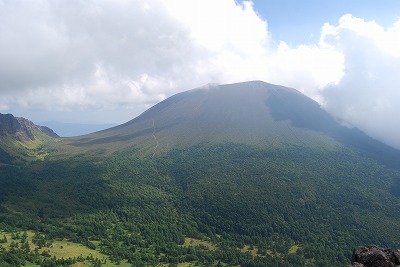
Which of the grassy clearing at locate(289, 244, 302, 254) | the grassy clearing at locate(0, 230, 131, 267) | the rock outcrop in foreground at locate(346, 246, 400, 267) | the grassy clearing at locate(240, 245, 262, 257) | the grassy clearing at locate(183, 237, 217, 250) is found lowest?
the grassy clearing at locate(289, 244, 302, 254)

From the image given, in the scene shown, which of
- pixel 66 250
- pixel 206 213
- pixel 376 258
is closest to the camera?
pixel 376 258

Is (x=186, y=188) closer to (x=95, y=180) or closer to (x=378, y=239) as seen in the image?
(x=95, y=180)

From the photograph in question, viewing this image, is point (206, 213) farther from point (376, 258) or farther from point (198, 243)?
point (376, 258)

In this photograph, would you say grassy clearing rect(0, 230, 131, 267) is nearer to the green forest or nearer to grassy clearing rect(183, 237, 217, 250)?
the green forest

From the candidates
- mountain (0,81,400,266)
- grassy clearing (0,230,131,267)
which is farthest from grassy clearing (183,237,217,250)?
grassy clearing (0,230,131,267)

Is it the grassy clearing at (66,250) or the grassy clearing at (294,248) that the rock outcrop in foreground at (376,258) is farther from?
the grassy clearing at (294,248)

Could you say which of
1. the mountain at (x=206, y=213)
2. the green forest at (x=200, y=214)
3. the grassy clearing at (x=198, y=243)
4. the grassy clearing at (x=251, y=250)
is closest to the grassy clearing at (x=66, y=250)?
the green forest at (x=200, y=214)

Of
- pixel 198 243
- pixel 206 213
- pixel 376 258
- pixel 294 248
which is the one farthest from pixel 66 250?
pixel 376 258
